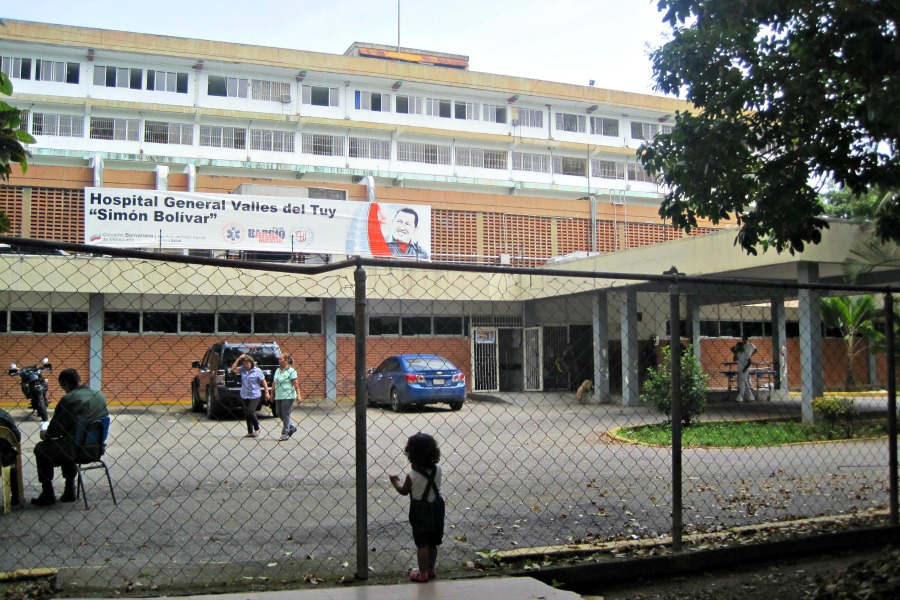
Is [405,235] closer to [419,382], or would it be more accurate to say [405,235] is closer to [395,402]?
[395,402]

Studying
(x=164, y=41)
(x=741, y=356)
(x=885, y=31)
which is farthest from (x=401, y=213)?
(x=164, y=41)

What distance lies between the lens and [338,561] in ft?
19.2

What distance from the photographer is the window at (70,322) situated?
952 inches

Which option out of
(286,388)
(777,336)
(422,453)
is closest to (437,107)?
(777,336)

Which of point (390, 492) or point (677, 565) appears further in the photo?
point (390, 492)

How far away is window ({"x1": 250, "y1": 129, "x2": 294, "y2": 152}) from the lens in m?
45.2

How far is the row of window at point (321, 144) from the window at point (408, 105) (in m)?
1.85

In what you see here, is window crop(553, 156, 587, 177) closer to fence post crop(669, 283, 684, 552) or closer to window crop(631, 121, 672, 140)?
window crop(631, 121, 672, 140)

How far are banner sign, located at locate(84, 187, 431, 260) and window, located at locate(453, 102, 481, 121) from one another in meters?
24.9

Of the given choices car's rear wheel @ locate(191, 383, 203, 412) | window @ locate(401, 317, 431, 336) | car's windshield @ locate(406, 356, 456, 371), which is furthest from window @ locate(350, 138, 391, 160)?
car's windshield @ locate(406, 356, 456, 371)

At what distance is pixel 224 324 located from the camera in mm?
24938

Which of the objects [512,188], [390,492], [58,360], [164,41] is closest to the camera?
[390,492]

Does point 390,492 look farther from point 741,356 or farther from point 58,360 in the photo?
point 58,360

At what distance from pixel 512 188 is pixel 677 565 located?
44648mm
